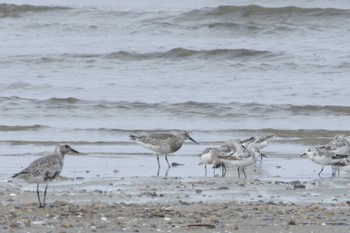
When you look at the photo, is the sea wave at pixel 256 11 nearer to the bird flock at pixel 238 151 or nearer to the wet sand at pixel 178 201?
the bird flock at pixel 238 151

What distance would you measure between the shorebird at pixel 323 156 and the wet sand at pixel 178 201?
209 mm

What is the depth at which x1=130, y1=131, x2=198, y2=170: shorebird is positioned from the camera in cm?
1472

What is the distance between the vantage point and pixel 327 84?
22.5 meters

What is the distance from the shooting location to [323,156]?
43.9 ft

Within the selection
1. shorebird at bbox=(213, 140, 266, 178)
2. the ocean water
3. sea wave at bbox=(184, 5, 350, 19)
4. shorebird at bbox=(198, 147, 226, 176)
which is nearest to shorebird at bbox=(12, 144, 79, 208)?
shorebird at bbox=(213, 140, 266, 178)

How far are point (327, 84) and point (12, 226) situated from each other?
1495cm

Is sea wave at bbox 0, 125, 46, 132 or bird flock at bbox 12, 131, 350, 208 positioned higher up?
bird flock at bbox 12, 131, 350, 208

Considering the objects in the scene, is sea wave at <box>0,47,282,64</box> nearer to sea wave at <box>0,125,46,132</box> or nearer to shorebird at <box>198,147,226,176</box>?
sea wave at <box>0,125,46,132</box>

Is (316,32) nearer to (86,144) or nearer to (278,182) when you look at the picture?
(86,144)

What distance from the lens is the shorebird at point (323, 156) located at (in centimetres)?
1333

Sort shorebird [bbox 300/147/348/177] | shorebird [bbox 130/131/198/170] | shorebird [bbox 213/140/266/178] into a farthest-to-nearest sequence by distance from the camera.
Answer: shorebird [bbox 130/131/198/170] < shorebird [bbox 300/147/348/177] < shorebird [bbox 213/140/266/178]

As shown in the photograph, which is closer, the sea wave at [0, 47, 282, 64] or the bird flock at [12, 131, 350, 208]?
the bird flock at [12, 131, 350, 208]

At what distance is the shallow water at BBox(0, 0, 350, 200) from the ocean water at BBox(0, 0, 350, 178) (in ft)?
0.12

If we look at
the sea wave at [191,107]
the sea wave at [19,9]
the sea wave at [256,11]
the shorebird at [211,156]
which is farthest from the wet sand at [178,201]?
the sea wave at [19,9]
